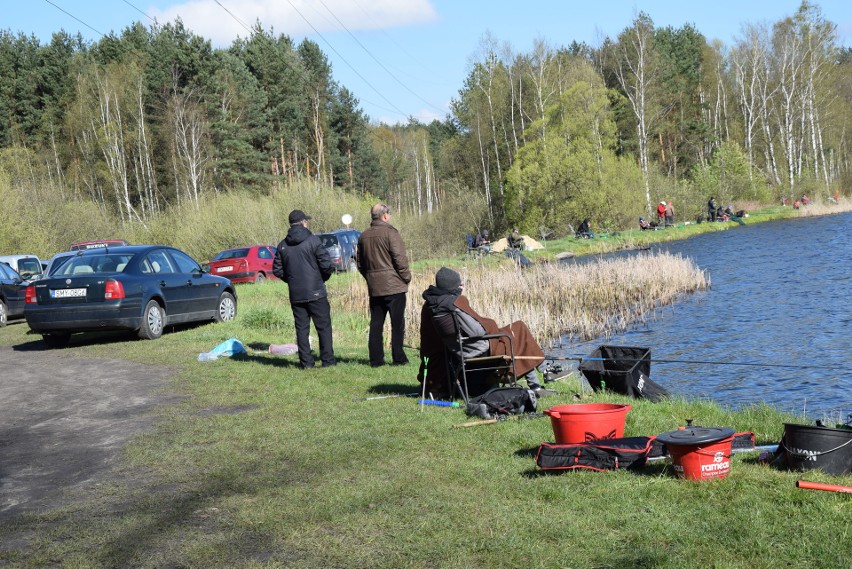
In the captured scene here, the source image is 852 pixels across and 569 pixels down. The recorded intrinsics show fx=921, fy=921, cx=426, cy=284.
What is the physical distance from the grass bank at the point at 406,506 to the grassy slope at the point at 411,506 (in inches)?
0.6

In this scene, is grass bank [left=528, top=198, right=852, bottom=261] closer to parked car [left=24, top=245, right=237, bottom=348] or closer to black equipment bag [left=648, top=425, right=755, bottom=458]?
parked car [left=24, top=245, right=237, bottom=348]

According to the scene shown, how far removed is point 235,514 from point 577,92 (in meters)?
54.2

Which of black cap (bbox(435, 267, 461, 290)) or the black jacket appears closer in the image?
black cap (bbox(435, 267, 461, 290))

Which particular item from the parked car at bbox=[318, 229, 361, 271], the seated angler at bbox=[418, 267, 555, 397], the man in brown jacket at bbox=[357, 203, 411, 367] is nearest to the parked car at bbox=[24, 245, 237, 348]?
the man in brown jacket at bbox=[357, 203, 411, 367]

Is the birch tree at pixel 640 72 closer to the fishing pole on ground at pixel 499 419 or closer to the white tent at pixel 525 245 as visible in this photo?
the white tent at pixel 525 245

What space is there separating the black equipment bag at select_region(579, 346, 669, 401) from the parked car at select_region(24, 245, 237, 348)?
7.71 m

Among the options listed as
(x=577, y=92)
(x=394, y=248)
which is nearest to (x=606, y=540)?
(x=394, y=248)

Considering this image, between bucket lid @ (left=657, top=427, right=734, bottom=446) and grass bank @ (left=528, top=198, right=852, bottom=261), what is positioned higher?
grass bank @ (left=528, top=198, right=852, bottom=261)

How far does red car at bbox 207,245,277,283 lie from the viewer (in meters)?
30.1

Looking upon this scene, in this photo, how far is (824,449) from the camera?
18.8ft

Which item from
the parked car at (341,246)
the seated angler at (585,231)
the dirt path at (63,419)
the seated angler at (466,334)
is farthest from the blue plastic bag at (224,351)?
the seated angler at (585,231)

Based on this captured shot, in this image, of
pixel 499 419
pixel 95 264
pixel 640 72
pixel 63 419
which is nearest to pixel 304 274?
pixel 63 419

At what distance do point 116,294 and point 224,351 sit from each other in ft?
8.30

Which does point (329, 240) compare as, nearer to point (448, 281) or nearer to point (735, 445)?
point (448, 281)
